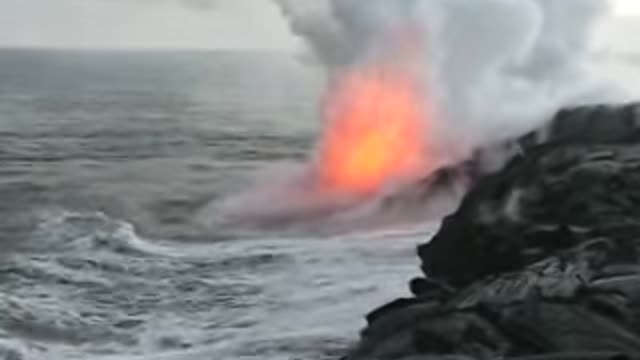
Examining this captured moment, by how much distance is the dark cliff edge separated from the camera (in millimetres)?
12500

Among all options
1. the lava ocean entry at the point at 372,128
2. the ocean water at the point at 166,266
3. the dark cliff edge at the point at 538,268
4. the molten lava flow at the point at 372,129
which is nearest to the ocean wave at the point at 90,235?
the ocean water at the point at 166,266

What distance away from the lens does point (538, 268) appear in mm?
14445

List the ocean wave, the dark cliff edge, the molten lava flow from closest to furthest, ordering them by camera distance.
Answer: the dark cliff edge → the ocean wave → the molten lava flow

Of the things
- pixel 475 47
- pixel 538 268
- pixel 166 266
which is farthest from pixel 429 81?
pixel 538 268

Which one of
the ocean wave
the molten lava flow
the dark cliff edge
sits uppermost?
the molten lava flow

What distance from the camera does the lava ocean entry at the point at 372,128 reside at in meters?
33.0

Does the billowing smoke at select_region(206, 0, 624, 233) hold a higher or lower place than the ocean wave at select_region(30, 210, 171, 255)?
higher

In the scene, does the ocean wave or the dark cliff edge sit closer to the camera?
the dark cliff edge

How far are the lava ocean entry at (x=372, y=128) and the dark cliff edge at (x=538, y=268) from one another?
9.54m

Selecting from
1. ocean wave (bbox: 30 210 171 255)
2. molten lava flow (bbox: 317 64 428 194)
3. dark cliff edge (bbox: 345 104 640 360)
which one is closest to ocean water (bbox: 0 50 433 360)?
ocean wave (bbox: 30 210 171 255)

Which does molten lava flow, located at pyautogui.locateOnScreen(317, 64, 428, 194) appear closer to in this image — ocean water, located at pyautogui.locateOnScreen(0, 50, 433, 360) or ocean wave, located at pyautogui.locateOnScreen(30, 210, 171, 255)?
ocean water, located at pyautogui.locateOnScreen(0, 50, 433, 360)

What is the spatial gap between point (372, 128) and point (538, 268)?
19.8 m

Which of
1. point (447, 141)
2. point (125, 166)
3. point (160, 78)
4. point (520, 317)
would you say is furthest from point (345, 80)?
point (160, 78)

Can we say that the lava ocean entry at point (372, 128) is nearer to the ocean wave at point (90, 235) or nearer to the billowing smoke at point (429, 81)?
the billowing smoke at point (429, 81)
